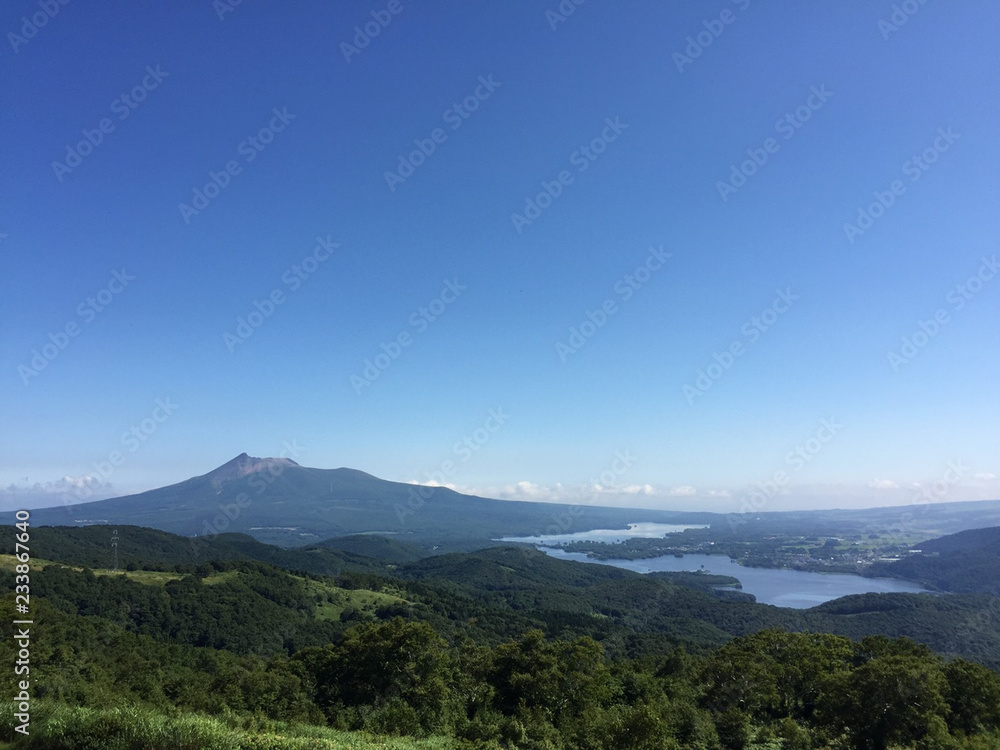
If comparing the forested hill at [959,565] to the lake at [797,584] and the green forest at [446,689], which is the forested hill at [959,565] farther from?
the green forest at [446,689]

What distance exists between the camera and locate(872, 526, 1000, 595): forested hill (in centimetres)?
13925

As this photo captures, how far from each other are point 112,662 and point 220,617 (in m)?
33.9

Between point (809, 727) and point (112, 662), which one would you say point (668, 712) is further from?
point (112, 662)

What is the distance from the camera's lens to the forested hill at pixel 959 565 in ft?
457

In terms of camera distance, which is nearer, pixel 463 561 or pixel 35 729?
pixel 35 729

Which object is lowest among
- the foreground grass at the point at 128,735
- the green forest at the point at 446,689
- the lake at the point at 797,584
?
the lake at the point at 797,584

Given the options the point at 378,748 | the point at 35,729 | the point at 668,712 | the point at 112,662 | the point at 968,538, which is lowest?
the point at 968,538

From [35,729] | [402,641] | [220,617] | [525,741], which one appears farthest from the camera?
[220,617]

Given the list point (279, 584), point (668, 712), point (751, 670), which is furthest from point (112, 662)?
point (279, 584)

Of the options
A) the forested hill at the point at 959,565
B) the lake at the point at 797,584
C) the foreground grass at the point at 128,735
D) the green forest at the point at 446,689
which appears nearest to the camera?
the foreground grass at the point at 128,735

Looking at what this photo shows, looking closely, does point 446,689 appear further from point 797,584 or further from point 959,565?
point 959,565

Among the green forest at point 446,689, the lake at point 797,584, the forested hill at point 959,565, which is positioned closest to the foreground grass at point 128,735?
the green forest at point 446,689

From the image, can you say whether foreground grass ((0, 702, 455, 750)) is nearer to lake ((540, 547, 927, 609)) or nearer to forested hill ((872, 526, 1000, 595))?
lake ((540, 547, 927, 609))

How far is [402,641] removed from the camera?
27.5 m
